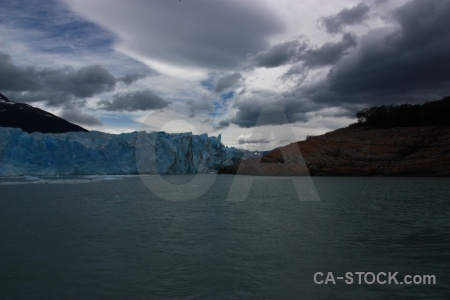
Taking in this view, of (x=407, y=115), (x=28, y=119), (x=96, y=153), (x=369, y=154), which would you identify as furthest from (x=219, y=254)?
(x=28, y=119)

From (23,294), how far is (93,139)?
2238 inches

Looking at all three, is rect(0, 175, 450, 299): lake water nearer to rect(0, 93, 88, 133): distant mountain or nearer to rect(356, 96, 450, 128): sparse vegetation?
rect(356, 96, 450, 128): sparse vegetation

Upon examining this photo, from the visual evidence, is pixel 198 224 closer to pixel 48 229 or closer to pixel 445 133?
pixel 48 229

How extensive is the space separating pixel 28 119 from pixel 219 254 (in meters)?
133

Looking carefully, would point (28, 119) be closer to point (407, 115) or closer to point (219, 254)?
point (407, 115)

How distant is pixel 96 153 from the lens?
183ft

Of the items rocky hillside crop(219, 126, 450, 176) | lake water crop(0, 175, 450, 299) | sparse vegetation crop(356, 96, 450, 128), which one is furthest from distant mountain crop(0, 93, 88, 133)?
lake water crop(0, 175, 450, 299)

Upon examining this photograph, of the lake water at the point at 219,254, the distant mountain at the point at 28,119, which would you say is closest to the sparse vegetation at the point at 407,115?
the lake water at the point at 219,254

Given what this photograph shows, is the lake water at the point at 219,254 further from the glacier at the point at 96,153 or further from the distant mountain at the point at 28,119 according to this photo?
the distant mountain at the point at 28,119

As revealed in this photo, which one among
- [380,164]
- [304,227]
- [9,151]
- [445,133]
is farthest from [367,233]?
[9,151]

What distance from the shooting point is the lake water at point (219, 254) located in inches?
243

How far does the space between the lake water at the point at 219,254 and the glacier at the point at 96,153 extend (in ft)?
139

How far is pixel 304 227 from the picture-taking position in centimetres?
1198

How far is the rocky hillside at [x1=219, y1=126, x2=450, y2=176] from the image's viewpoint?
146 ft
